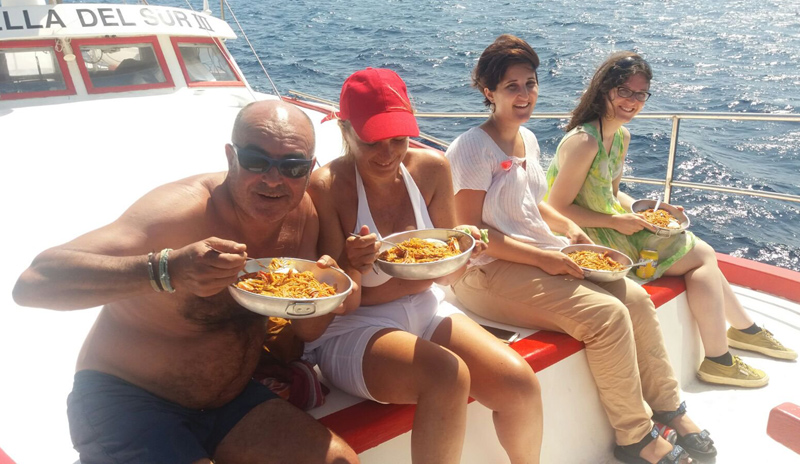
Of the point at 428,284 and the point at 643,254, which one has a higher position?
the point at 428,284

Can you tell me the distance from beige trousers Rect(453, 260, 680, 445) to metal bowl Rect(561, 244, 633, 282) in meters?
0.05

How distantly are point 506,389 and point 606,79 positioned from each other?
74.6 inches

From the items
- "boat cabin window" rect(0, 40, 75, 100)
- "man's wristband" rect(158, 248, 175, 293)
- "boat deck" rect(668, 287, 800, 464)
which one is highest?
"boat cabin window" rect(0, 40, 75, 100)

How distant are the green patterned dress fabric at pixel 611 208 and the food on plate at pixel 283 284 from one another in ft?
6.04

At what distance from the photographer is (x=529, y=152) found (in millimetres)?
3123

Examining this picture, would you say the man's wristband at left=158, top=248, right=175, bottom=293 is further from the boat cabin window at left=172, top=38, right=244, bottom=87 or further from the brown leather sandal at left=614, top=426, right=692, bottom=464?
the boat cabin window at left=172, top=38, right=244, bottom=87

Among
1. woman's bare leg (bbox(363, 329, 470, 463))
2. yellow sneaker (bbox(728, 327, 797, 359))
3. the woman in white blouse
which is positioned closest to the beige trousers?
the woman in white blouse

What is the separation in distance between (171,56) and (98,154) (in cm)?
182

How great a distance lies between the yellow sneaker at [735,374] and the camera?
3.23 m

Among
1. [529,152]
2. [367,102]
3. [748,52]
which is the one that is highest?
[367,102]

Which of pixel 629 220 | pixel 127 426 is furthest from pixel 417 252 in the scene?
pixel 629 220

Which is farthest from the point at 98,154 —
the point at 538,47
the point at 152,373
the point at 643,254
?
the point at 538,47

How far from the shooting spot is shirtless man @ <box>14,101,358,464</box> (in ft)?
5.88

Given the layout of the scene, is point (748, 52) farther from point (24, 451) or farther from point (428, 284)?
point (24, 451)
